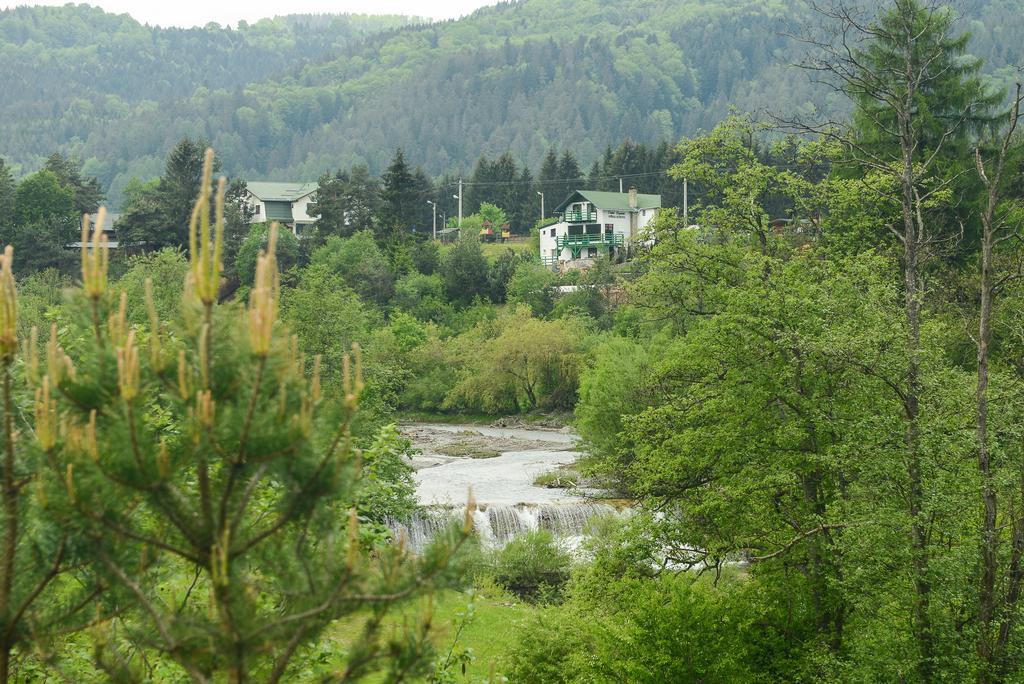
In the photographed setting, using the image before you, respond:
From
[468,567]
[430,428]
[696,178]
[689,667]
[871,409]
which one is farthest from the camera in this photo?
[430,428]

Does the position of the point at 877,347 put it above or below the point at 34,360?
below

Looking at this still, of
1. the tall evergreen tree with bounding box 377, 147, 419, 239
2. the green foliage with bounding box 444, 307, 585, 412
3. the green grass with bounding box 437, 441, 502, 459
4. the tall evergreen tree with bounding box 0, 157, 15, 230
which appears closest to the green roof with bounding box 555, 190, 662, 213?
the tall evergreen tree with bounding box 377, 147, 419, 239

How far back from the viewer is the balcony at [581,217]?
9138 cm

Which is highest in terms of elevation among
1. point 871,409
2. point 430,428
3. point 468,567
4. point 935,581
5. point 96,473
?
point 96,473

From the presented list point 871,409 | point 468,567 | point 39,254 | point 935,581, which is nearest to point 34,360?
point 468,567

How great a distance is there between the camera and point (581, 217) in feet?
301

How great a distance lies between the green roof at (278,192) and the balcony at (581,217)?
26.2 meters

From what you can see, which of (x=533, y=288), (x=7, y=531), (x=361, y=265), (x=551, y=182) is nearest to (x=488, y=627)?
(x=7, y=531)

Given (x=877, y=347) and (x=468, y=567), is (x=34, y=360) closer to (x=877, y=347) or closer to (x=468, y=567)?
(x=468, y=567)

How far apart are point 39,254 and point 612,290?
3621cm

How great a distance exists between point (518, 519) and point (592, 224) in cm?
6132

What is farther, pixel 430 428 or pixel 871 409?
pixel 430 428

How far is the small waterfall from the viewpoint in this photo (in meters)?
31.0

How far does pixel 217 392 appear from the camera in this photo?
5336mm
